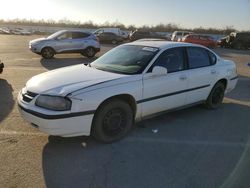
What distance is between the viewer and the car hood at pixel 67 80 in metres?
4.58

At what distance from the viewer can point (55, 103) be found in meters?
4.41

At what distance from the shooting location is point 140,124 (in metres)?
5.88

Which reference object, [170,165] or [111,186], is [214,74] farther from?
[111,186]

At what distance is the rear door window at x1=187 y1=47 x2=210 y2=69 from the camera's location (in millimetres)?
6355

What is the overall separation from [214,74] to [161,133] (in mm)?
2237

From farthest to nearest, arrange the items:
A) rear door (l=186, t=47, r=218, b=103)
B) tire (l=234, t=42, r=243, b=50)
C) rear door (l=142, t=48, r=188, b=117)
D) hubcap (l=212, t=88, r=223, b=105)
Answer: tire (l=234, t=42, r=243, b=50)
hubcap (l=212, t=88, r=223, b=105)
rear door (l=186, t=47, r=218, b=103)
rear door (l=142, t=48, r=188, b=117)

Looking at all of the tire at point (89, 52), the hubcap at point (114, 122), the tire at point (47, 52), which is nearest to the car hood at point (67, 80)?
the hubcap at point (114, 122)

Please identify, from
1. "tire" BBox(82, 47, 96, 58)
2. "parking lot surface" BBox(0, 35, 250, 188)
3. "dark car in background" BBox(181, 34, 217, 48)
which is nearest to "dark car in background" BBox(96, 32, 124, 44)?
"dark car in background" BBox(181, 34, 217, 48)

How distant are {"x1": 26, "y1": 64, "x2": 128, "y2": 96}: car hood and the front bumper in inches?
13.1

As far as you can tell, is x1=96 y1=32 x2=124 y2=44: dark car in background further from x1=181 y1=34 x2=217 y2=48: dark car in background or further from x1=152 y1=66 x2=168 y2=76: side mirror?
x1=152 y1=66 x2=168 y2=76: side mirror

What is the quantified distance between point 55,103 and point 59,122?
0.28m

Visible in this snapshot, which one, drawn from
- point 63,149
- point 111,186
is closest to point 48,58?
point 63,149

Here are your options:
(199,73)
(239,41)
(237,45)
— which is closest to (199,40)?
(237,45)

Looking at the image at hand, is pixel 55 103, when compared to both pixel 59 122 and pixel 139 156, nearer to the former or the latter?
pixel 59 122
